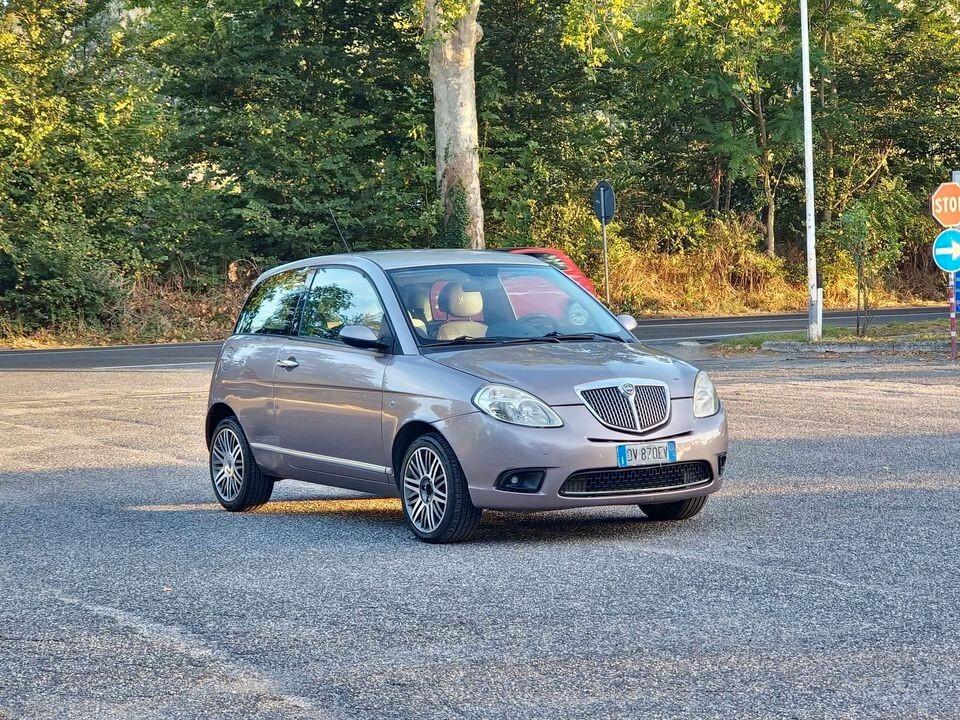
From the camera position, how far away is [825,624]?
21.0 ft

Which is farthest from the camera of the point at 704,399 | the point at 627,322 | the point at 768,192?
the point at 768,192

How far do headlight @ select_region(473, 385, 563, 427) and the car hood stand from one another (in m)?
0.04

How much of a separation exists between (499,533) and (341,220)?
1137 inches

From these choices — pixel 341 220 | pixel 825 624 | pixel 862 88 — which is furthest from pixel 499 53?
pixel 825 624

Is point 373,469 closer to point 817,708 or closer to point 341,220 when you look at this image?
point 817,708

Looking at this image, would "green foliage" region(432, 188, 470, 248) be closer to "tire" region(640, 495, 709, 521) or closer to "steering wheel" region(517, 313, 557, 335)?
A: "steering wheel" region(517, 313, 557, 335)

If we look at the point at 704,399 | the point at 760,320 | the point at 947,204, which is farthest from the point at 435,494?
the point at 760,320

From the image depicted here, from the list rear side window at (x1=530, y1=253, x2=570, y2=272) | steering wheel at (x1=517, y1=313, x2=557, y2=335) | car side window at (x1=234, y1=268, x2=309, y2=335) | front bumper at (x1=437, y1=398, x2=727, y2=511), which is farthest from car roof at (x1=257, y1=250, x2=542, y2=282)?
rear side window at (x1=530, y1=253, x2=570, y2=272)

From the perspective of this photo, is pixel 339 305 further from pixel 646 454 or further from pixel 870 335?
pixel 870 335

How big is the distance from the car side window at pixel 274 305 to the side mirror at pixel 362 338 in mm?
1118

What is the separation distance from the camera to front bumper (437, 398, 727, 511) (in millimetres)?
8383

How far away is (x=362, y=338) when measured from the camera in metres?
9.25

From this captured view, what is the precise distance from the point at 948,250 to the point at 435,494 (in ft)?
53.7

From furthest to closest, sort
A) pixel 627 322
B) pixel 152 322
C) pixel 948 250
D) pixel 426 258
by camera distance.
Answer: pixel 152 322, pixel 948 250, pixel 627 322, pixel 426 258
